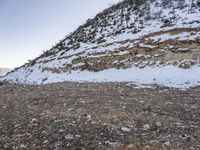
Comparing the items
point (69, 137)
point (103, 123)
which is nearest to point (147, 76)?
point (103, 123)

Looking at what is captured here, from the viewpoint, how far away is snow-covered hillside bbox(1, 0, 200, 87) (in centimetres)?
2895

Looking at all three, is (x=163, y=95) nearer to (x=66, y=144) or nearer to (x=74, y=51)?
(x=66, y=144)

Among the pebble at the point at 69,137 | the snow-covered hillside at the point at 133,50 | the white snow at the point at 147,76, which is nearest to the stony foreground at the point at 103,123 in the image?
the pebble at the point at 69,137

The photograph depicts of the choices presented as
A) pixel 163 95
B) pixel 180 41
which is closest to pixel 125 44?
pixel 180 41

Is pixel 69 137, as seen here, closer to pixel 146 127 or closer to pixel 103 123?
pixel 103 123

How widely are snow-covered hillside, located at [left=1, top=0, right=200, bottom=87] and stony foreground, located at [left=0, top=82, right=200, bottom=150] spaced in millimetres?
8303

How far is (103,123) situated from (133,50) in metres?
24.8

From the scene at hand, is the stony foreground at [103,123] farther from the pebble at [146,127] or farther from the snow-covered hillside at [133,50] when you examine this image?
the snow-covered hillside at [133,50]

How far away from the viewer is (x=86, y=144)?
33.3 feet

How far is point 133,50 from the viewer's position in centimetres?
3650

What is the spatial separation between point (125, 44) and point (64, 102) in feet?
76.0

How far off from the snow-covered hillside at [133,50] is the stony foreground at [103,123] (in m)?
8.30

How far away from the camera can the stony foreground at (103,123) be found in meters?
10.2

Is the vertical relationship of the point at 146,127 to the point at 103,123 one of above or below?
below
